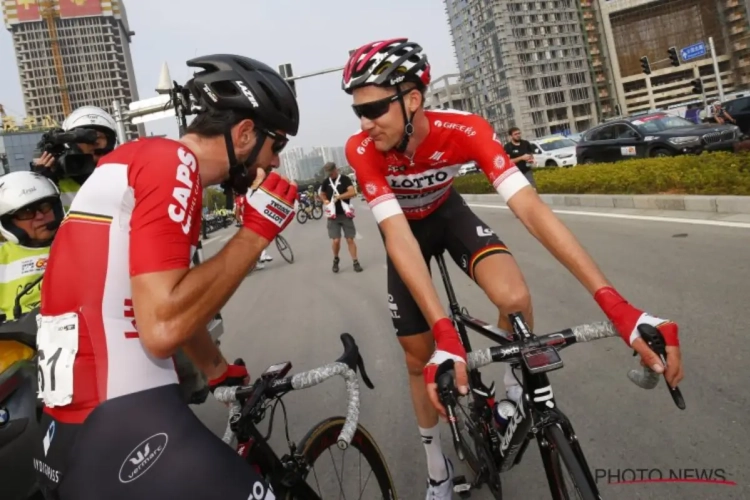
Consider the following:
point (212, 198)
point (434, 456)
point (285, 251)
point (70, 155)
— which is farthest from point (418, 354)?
point (212, 198)

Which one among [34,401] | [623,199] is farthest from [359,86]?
[623,199]

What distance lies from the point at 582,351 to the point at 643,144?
13.0 meters

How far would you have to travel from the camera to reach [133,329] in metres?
1.43

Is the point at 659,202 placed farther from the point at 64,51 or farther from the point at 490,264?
the point at 64,51

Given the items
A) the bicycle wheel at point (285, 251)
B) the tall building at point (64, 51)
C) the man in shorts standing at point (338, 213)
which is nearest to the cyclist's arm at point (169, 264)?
the man in shorts standing at point (338, 213)

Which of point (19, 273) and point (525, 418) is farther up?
point (19, 273)

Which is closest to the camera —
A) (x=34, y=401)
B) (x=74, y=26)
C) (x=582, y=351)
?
(x=34, y=401)

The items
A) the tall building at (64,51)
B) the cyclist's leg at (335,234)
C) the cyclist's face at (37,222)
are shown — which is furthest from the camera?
the tall building at (64,51)

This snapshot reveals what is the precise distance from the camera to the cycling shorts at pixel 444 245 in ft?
9.05

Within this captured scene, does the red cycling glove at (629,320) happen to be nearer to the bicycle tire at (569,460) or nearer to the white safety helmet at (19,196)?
the bicycle tire at (569,460)

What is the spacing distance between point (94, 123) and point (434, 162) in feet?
8.81

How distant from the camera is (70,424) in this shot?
1407 mm

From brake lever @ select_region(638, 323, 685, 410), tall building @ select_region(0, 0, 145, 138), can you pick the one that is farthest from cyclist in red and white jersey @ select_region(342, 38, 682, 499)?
tall building @ select_region(0, 0, 145, 138)

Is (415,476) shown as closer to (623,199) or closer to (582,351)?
(582,351)
